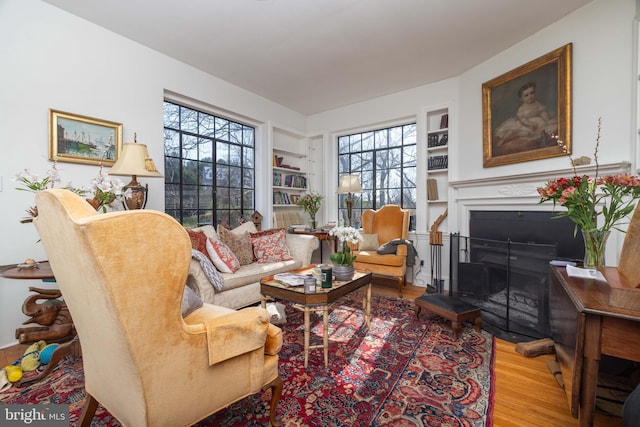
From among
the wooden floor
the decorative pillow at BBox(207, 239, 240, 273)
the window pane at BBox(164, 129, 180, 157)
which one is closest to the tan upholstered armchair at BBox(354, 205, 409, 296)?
the wooden floor

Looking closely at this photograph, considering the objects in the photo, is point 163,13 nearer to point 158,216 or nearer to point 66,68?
point 66,68

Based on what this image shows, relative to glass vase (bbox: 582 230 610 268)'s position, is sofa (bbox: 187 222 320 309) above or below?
below

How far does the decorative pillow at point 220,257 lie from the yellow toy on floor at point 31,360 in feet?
4.16

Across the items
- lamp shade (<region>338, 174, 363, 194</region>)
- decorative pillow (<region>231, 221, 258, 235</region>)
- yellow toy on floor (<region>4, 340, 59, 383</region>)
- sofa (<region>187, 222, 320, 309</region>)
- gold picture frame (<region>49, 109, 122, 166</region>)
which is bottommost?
yellow toy on floor (<region>4, 340, 59, 383</region>)

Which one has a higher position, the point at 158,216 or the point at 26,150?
the point at 26,150

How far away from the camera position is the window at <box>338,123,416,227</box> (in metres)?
4.48

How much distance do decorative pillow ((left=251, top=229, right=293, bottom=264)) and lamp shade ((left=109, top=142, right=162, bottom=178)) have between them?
140cm

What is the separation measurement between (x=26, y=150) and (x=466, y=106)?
4.69 metres

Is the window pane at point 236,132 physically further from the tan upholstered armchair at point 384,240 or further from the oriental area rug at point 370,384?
the oriental area rug at point 370,384

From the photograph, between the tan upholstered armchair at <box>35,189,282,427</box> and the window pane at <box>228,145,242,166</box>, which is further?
the window pane at <box>228,145,242,166</box>

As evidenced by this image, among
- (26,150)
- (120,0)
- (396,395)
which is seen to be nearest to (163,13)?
(120,0)

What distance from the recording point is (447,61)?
339 cm

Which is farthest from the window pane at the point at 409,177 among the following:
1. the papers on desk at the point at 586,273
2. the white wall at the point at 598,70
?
the papers on desk at the point at 586,273

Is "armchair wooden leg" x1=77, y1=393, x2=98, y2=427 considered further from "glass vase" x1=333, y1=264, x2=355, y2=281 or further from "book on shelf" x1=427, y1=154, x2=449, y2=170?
"book on shelf" x1=427, y1=154, x2=449, y2=170
